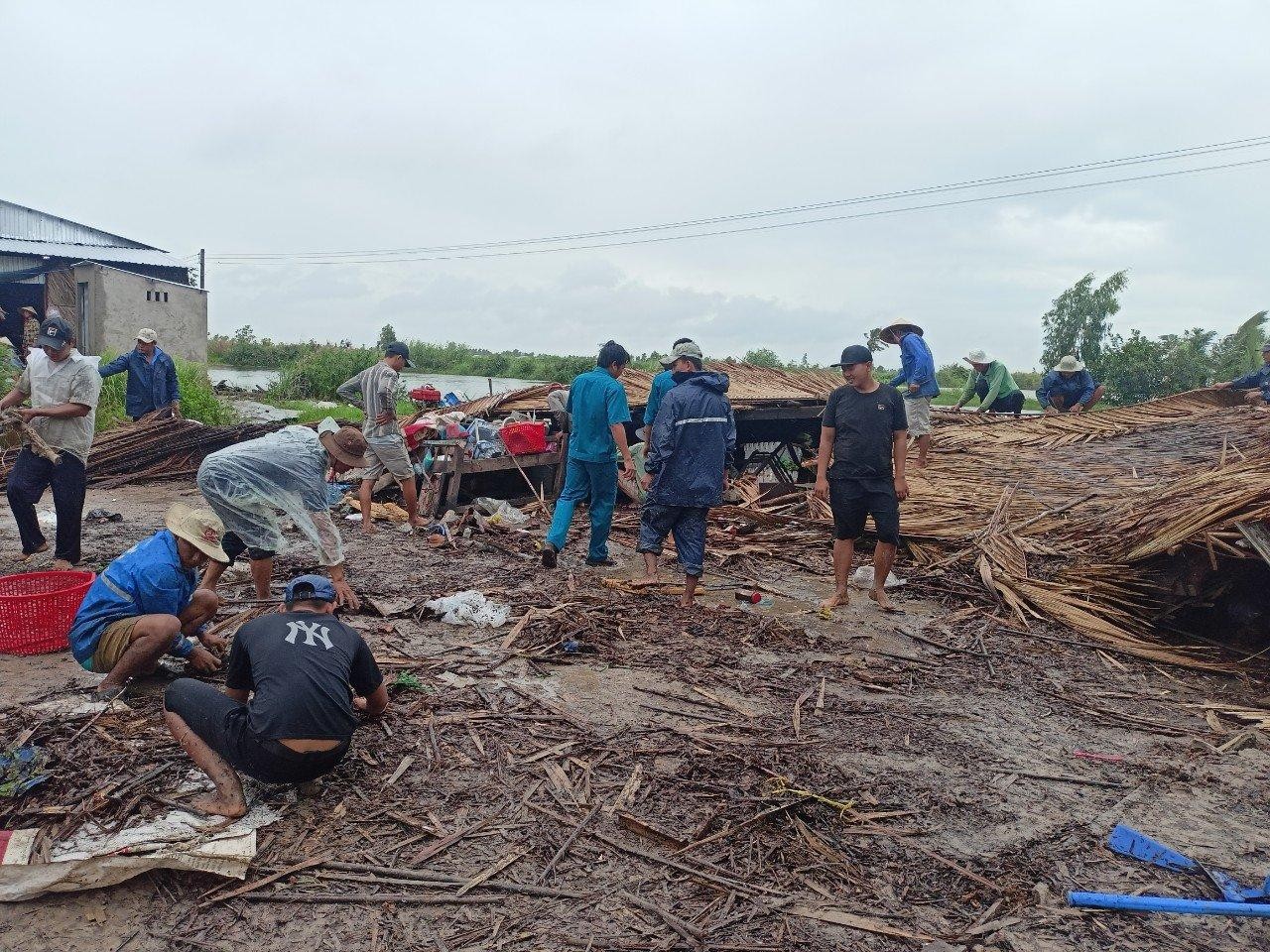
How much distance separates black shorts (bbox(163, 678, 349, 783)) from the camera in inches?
132

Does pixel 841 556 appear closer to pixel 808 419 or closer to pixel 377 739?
pixel 377 739

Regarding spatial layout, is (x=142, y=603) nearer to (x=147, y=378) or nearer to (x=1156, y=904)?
(x=1156, y=904)

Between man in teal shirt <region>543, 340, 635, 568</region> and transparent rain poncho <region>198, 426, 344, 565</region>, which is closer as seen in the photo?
transparent rain poncho <region>198, 426, 344, 565</region>

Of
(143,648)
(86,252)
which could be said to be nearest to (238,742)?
(143,648)

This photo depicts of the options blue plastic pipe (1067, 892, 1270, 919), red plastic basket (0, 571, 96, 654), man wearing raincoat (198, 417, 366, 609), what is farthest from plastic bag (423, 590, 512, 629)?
blue plastic pipe (1067, 892, 1270, 919)

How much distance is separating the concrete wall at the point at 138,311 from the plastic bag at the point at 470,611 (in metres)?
19.6

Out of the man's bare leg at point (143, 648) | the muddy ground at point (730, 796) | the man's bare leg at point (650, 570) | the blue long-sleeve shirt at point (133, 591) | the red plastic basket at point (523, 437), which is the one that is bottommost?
the muddy ground at point (730, 796)

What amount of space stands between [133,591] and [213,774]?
133cm

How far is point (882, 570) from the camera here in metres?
6.89

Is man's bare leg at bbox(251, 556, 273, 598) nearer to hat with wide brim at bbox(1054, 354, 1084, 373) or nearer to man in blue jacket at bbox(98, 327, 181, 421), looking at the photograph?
man in blue jacket at bbox(98, 327, 181, 421)

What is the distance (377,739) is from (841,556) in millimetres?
3957

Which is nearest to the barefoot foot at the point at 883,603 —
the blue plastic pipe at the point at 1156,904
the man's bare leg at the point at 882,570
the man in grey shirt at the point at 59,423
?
the man's bare leg at the point at 882,570

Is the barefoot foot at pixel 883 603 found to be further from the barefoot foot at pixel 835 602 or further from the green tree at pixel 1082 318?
the green tree at pixel 1082 318

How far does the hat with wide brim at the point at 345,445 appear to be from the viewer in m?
5.55
